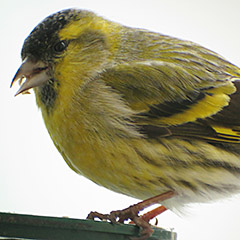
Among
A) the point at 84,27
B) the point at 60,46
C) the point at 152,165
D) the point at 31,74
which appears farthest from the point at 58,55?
the point at 152,165

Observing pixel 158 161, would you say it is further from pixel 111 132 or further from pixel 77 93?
pixel 77 93

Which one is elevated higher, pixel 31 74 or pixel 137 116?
pixel 31 74

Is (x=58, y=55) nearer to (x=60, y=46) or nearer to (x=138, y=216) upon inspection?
(x=60, y=46)

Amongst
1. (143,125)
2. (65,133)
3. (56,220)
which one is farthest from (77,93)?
(56,220)

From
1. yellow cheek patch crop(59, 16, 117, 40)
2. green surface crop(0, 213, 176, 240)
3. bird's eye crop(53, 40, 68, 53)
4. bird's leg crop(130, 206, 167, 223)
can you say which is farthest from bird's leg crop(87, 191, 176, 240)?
yellow cheek patch crop(59, 16, 117, 40)

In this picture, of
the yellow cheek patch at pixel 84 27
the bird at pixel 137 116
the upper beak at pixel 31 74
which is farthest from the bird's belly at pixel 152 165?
the yellow cheek patch at pixel 84 27
